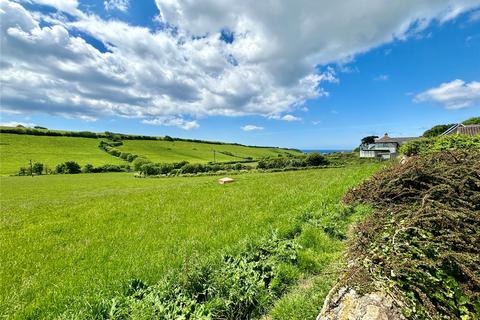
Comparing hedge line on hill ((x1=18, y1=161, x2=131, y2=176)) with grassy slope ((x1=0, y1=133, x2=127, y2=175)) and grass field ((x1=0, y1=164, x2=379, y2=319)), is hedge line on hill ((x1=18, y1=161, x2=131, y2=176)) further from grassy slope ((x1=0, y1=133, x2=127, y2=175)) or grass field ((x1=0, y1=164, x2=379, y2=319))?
grass field ((x1=0, y1=164, x2=379, y2=319))

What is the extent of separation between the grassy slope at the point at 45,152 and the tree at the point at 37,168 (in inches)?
101

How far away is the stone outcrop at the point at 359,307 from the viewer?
2.77m

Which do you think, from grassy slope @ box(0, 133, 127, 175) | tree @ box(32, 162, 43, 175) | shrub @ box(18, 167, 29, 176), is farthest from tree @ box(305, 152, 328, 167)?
shrub @ box(18, 167, 29, 176)

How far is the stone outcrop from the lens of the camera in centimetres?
277

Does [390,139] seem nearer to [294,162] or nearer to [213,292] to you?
[294,162]

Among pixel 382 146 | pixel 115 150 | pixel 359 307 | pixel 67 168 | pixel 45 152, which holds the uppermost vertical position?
pixel 382 146

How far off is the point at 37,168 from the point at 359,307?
88.6 m

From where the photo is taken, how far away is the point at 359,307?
2.90m

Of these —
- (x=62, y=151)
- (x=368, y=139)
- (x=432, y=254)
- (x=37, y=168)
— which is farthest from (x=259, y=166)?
(x=62, y=151)

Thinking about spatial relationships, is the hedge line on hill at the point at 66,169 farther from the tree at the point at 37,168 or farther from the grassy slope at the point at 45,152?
the grassy slope at the point at 45,152

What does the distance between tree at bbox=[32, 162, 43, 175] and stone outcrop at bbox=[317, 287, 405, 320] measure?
286 ft

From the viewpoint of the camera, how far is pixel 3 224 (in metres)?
11.5

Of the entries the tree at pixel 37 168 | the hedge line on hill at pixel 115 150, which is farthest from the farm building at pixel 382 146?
the tree at pixel 37 168

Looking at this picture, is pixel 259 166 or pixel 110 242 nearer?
pixel 110 242
